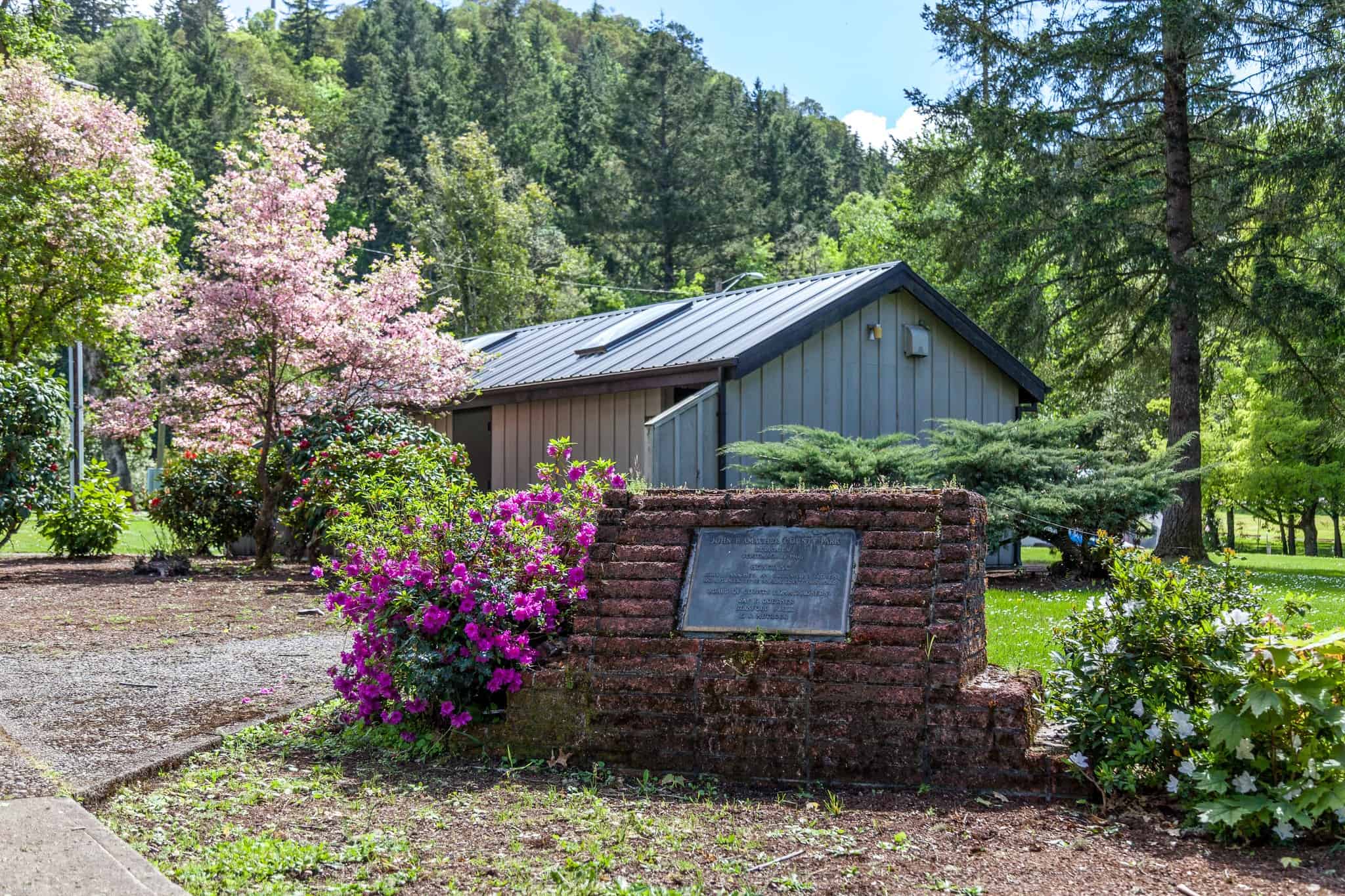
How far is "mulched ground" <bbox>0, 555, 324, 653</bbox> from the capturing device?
28.0 feet

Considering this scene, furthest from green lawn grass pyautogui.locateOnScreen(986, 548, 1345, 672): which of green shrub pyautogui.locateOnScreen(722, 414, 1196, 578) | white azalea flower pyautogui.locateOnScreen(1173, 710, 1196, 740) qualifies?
green shrub pyautogui.locateOnScreen(722, 414, 1196, 578)

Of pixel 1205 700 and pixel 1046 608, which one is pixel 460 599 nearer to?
pixel 1205 700

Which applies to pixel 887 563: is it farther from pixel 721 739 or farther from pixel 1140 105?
pixel 1140 105

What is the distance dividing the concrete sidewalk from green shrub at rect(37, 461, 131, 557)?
12.8 meters

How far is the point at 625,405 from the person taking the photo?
14531mm

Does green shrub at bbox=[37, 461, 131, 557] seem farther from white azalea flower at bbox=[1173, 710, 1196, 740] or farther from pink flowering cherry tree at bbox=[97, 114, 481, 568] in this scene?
white azalea flower at bbox=[1173, 710, 1196, 740]

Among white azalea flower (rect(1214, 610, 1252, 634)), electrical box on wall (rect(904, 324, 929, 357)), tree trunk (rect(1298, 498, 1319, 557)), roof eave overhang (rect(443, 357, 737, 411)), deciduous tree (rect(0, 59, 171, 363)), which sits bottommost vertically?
tree trunk (rect(1298, 498, 1319, 557))

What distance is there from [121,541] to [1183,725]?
73.8 feet

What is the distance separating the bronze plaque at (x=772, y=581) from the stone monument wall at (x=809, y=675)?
3 centimetres

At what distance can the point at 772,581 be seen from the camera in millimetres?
5125

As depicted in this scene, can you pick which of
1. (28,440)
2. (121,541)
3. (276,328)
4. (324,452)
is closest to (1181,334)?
(324,452)

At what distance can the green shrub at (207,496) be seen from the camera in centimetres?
1555

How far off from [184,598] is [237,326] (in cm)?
372

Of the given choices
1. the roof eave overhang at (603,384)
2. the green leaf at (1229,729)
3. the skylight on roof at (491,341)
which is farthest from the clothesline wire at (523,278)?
the green leaf at (1229,729)
